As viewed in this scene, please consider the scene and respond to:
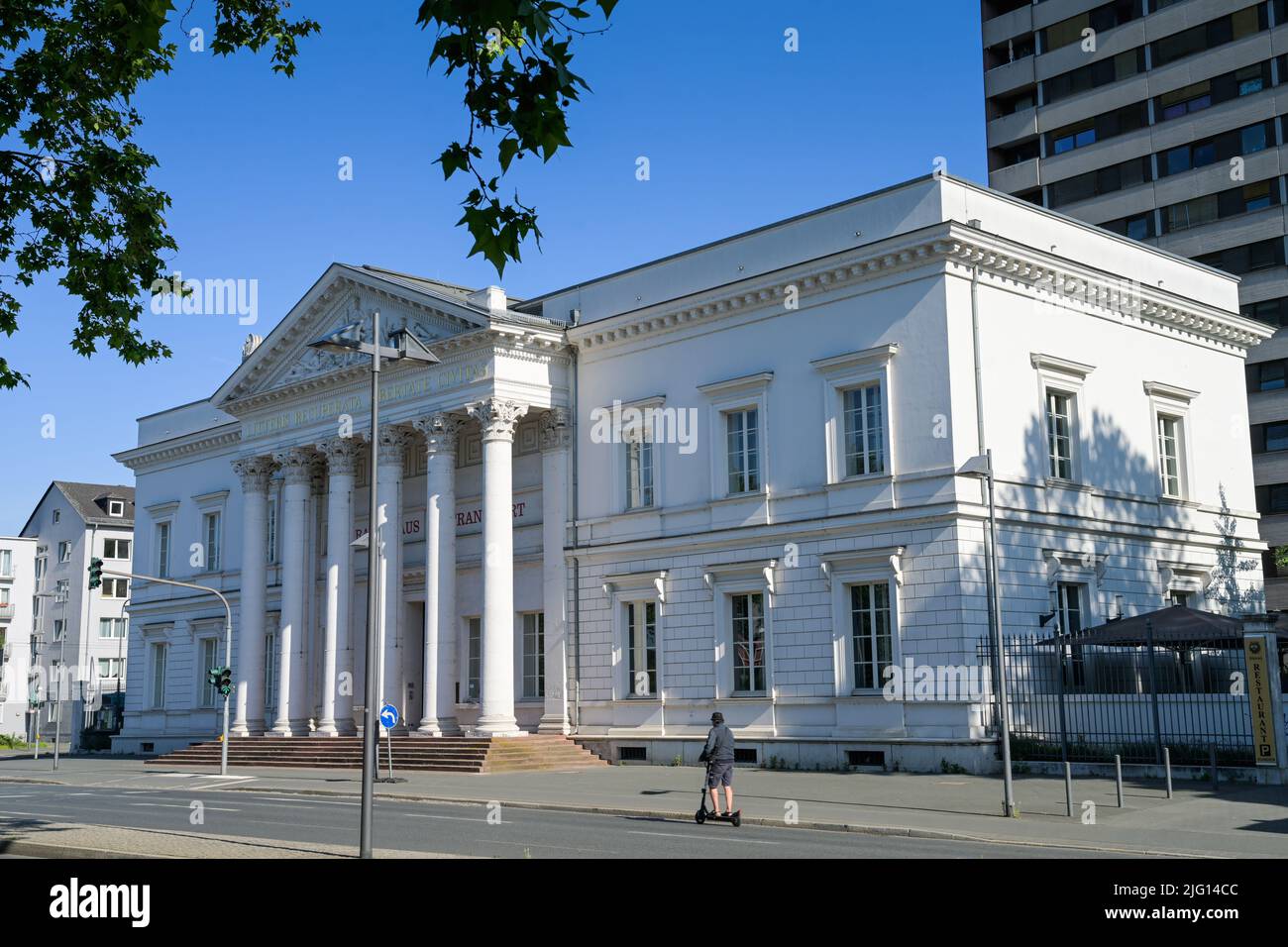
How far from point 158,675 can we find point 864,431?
110 feet

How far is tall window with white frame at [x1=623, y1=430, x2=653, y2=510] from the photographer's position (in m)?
34.8

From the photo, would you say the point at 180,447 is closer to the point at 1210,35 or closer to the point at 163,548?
the point at 163,548

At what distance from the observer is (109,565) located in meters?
85.0

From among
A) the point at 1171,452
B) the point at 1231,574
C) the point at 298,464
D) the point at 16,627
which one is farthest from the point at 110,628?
the point at 1231,574

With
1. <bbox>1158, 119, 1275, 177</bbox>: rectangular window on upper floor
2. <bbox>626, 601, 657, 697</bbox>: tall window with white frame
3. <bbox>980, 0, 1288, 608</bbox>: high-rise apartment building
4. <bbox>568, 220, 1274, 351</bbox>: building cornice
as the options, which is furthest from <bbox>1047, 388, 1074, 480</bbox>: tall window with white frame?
<bbox>1158, 119, 1275, 177</bbox>: rectangular window on upper floor

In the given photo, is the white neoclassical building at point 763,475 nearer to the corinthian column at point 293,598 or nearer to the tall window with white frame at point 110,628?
the corinthian column at point 293,598

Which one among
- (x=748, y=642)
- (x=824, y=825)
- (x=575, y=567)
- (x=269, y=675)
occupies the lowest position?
(x=824, y=825)

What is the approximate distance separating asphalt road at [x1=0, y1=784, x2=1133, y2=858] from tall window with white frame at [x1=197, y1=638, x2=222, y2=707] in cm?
2140

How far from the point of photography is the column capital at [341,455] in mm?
40000

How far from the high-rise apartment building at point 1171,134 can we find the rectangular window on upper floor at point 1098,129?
64 mm

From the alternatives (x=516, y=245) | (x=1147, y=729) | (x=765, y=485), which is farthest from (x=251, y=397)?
(x=516, y=245)

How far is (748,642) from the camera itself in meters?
32.2

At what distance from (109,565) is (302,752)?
2082 inches

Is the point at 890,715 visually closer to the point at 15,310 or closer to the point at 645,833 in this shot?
the point at 645,833
